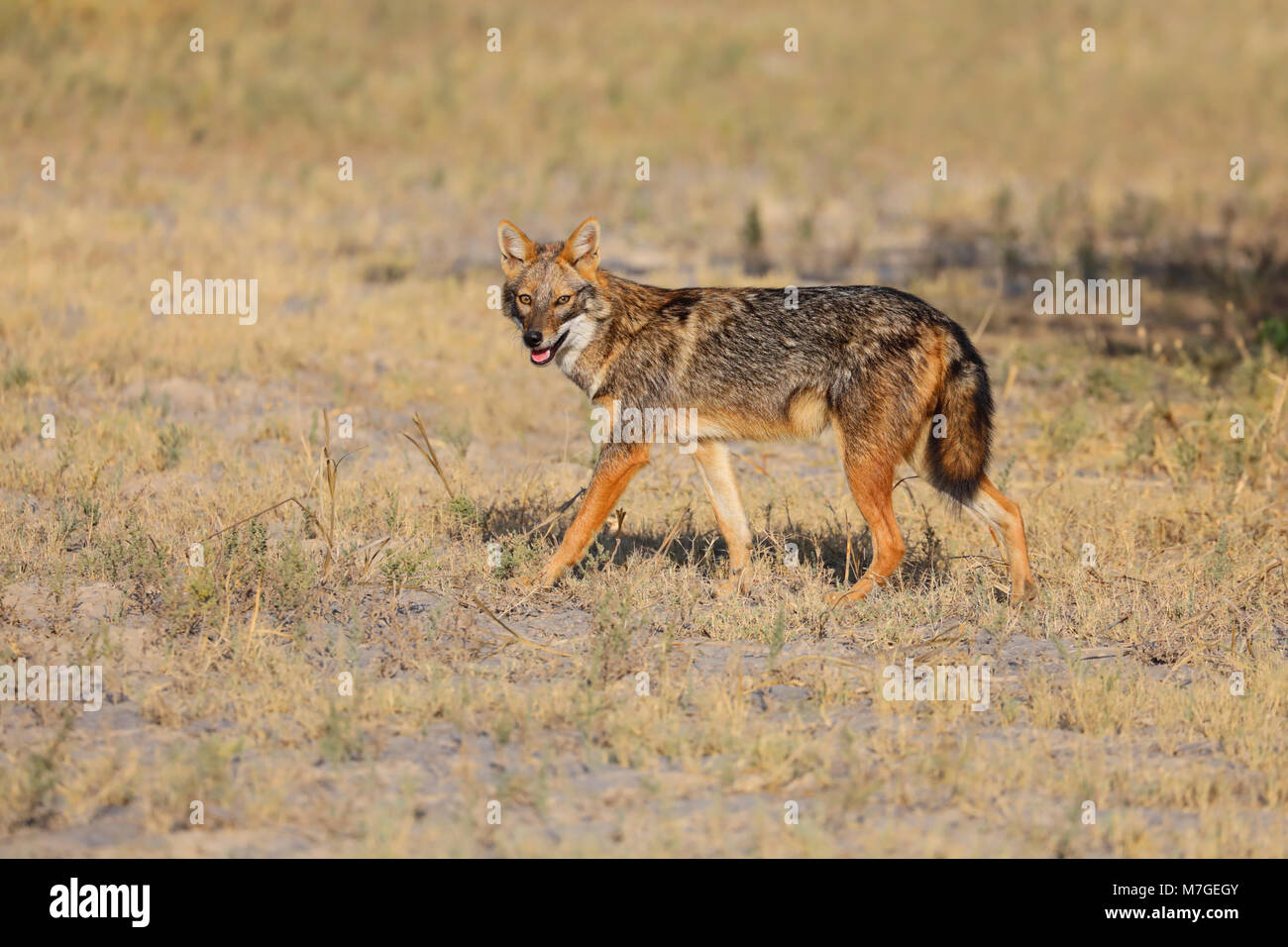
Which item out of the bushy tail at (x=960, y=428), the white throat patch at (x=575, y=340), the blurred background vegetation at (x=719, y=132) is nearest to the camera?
the bushy tail at (x=960, y=428)

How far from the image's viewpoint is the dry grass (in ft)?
→ 17.4

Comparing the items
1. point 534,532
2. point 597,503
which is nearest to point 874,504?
point 597,503

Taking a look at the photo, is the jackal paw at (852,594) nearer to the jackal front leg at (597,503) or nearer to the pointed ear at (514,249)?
the jackal front leg at (597,503)

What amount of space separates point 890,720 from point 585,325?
3.02 metres

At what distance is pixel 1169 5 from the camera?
37.3 meters

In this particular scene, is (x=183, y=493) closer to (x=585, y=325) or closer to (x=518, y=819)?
(x=585, y=325)

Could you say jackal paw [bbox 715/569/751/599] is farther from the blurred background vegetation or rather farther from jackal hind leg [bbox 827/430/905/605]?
the blurred background vegetation

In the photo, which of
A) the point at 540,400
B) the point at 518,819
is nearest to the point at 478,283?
the point at 540,400

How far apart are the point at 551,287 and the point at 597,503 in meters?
1.27

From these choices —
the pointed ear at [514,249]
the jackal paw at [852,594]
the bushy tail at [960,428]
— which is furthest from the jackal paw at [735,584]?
the pointed ear at [514,249]

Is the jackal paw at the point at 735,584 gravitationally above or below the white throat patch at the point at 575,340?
below

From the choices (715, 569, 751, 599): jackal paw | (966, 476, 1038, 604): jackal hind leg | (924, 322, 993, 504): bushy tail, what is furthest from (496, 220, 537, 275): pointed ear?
(966, 476, 1038, 604): jackal hind leg

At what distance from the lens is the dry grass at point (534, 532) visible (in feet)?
17.4

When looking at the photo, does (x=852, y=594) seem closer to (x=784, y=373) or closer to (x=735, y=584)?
(x=735, y=584)
